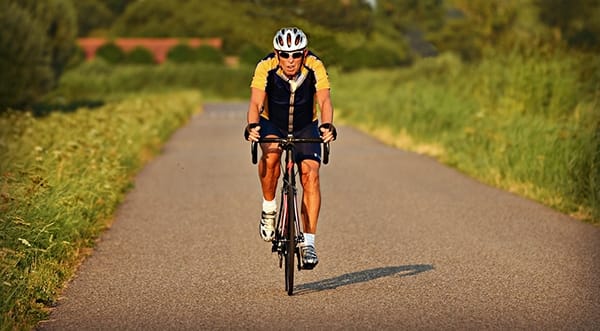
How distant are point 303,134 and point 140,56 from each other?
89120 millimetres

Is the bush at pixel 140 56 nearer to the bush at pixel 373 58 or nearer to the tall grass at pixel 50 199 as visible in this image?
the bush at pixel 373 58

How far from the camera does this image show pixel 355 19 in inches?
1304

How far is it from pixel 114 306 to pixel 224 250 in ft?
8.66

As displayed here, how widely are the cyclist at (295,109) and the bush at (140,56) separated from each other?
292 ft

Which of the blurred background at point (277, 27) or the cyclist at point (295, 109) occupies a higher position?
the cyclist at point (295, 109)

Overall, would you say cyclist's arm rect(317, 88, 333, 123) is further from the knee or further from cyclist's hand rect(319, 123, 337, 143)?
the knee

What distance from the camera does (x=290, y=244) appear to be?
26.0 feet

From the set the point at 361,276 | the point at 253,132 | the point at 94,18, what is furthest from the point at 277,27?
the point at 94,18

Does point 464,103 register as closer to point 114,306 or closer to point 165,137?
point 165,137

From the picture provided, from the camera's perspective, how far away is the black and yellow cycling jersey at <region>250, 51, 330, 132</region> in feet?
26.1

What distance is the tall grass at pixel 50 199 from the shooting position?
7402 millimetres

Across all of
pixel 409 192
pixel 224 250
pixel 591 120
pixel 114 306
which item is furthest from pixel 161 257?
pixel 591 120

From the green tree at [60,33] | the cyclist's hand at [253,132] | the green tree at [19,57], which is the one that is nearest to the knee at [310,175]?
the cyclist's hand at [253,132]

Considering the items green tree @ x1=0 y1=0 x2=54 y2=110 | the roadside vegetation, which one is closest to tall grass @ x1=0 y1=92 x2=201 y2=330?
the roadside vegetation
